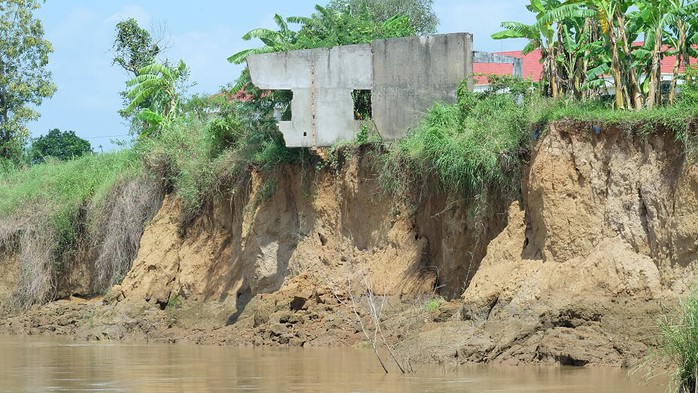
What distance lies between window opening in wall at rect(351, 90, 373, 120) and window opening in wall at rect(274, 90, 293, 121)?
1172 millimetres

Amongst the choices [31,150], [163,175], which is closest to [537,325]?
[163,175]

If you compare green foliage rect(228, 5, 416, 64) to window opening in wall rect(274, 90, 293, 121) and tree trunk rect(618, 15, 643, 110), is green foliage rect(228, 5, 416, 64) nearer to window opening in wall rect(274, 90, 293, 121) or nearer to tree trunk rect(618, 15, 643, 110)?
window opening in wall rect(274, 90, 293, 121)

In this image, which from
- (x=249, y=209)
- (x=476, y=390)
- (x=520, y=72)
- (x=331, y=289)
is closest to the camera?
(x=476, y=390)

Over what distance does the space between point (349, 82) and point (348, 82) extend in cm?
2

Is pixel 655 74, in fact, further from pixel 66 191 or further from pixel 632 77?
pixel 66 191

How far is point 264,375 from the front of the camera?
1584 centimetres

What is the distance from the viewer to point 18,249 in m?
28.1

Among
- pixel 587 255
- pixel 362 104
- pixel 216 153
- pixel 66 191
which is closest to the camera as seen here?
pixel 587 255

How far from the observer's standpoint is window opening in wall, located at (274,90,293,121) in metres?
22.5

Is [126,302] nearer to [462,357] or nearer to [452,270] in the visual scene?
[452,270]

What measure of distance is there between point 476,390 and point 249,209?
9767 millimetres

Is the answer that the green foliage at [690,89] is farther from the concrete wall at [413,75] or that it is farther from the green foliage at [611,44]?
the concrete wall at [413,75]

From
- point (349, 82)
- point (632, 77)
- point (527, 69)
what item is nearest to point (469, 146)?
point (632, 77)

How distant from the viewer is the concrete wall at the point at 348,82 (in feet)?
68.9
